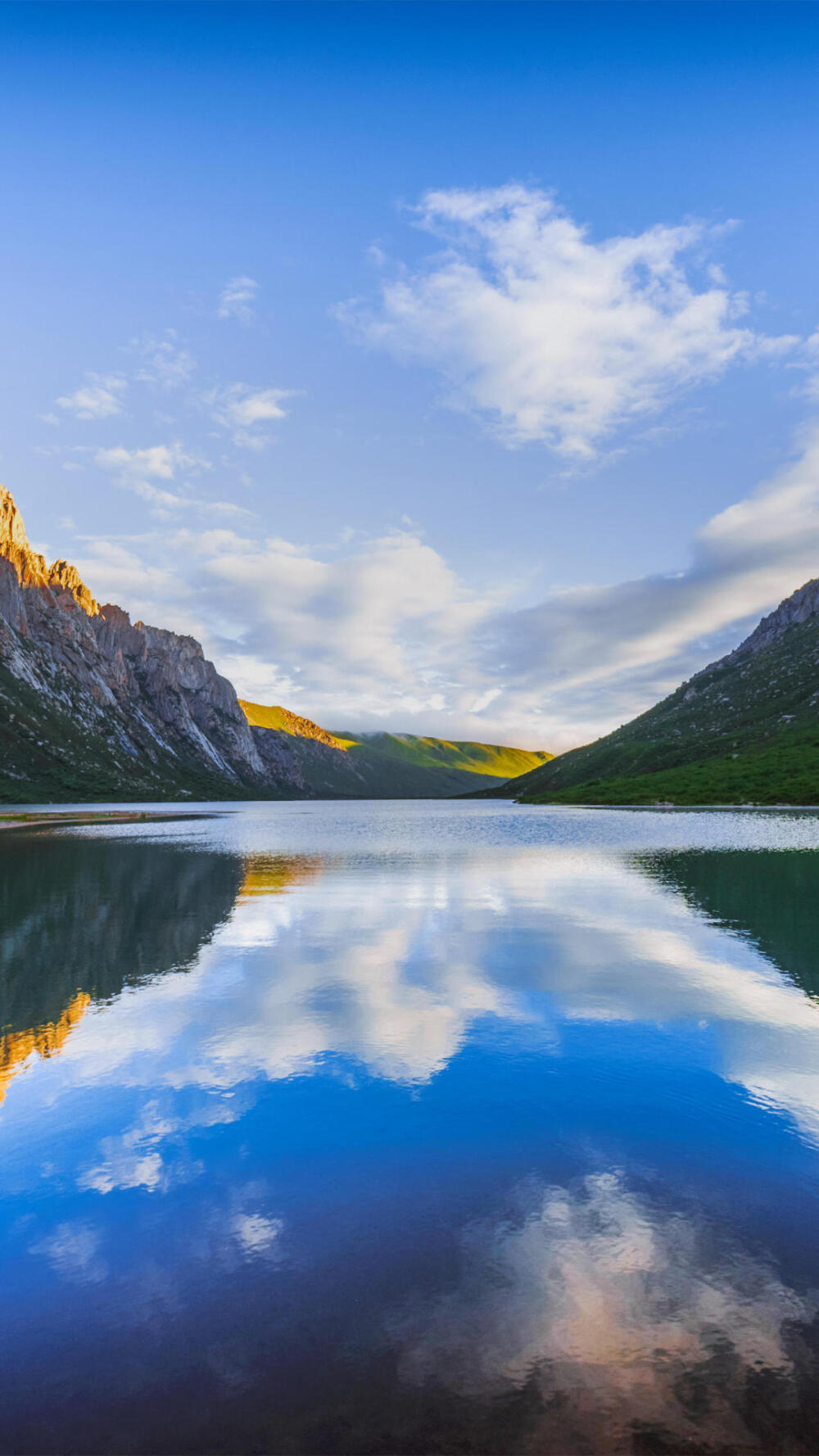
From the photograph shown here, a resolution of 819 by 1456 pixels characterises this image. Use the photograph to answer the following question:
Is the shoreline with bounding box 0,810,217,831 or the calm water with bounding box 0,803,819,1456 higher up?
the shoreline with bounding box 0,810,217,831

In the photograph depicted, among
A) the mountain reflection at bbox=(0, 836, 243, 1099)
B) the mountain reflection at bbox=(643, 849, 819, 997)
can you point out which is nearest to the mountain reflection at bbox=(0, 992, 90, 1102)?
the mountain reflection at bbox=(0, 836, 243, 1099)

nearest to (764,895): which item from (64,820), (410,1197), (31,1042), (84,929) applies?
(410,1197)

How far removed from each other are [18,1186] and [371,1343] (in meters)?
5.92

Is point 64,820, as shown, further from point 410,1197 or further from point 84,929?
point 410,1197

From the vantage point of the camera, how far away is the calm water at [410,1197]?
5883 mm

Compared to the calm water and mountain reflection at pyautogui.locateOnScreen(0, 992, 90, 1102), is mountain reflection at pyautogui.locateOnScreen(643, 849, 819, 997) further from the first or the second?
mountain reflection at pyautogui.locateOnScreen(0, 992, 90, 1102)

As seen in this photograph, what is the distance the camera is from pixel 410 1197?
9.20m

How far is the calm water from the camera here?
5883mm

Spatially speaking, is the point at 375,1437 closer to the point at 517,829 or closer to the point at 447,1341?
the point at 447,1341

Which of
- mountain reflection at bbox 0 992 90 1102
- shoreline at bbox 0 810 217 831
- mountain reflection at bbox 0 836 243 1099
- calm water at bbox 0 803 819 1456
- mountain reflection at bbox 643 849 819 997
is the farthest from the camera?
shoreline at bbox 0 810 217 831

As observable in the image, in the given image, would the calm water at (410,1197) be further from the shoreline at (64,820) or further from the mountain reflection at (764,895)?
the shoreline at (64,820)

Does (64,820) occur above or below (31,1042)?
above

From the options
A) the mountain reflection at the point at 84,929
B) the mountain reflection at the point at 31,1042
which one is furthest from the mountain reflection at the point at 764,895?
the mountain reflection at the point at 84,929

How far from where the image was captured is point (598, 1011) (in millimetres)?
17047
